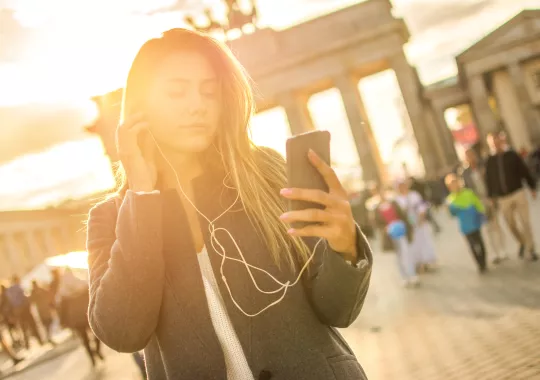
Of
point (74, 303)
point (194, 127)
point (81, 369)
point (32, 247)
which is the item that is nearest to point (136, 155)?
point (194, 127)

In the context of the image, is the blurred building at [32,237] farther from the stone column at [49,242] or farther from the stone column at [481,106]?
the stone column at [481,106]

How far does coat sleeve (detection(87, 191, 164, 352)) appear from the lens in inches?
66.6

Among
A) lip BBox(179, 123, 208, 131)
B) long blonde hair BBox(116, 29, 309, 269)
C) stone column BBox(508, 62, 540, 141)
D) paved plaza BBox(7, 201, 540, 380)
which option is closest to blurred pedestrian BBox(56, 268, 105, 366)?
paved plaza BBox(7, 201, 540, 380)

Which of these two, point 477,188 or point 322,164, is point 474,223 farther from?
point 322,164

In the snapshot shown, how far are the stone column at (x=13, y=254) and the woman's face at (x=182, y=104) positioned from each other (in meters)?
57.2

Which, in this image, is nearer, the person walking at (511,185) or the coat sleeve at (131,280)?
the coat sleeve at (131,280)

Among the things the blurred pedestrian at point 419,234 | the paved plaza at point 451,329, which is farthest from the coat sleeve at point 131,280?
the blurred pedestrian at point 419,234

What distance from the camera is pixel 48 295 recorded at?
16.3 m

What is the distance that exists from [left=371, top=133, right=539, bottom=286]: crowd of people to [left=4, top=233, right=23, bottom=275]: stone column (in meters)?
49.9

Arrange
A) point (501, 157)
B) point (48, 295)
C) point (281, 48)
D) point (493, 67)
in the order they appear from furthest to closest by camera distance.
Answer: point (493, 67)
point (281, 48)
point (48, 295)
point (501, 157)

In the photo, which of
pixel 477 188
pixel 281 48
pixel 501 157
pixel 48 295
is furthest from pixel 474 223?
pixel 281 48

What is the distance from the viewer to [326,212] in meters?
1.53

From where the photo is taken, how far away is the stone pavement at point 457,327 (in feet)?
17.3

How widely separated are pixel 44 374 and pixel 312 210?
1232 centimetres
